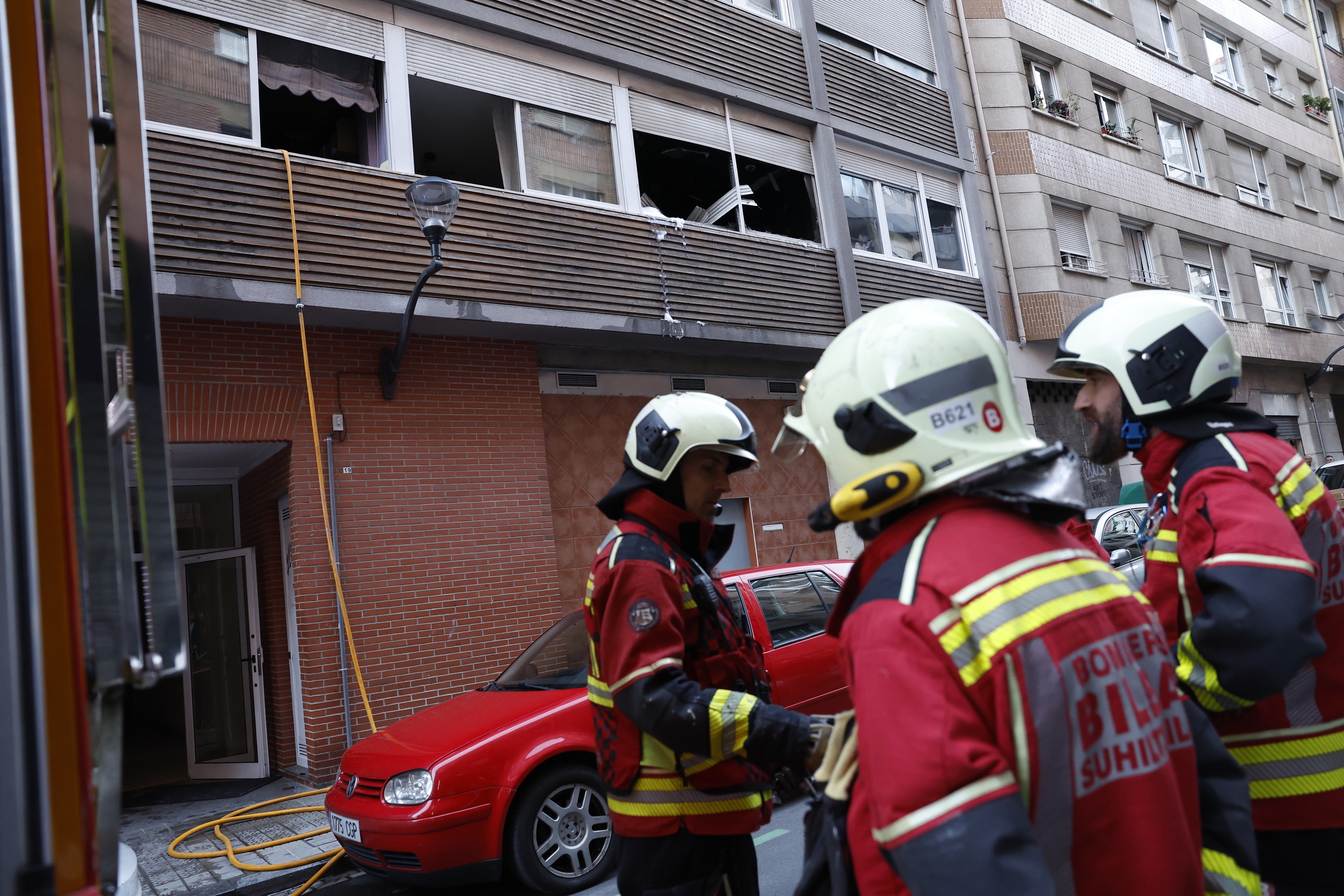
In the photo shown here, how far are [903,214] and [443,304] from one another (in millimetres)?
7895

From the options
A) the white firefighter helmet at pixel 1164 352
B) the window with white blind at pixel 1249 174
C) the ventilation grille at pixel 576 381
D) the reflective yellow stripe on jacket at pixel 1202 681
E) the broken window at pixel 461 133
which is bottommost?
the reflective yellow stripe on jacket at pixel 1202 681

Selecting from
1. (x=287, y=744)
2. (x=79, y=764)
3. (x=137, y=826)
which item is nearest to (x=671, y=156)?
(x=287, y=744)

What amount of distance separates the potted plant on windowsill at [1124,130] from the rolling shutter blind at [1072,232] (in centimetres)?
215

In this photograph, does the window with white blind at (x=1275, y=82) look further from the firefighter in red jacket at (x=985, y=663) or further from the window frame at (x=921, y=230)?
the firefighter in red jacket at (x=985, y=663)

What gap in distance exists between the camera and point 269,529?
29.3 ft

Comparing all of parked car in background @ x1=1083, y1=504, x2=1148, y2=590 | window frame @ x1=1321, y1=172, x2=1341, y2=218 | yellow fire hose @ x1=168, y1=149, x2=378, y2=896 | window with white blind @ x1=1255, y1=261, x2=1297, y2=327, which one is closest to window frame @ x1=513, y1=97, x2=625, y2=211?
yellow fire hose @ x1=168, y1=149, x2=378, y2=896

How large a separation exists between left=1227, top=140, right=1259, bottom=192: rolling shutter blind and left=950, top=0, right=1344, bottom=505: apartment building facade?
5 centimetres

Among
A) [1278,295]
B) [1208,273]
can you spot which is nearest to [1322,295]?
[1278,295]

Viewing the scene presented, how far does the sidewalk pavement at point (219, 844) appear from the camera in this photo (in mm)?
5492

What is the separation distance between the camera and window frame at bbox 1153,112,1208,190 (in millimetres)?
19219

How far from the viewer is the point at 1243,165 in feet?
69.7

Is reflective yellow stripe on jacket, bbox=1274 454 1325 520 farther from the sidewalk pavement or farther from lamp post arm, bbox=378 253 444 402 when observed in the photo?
lamp post arm, bbox=378 253 444 402

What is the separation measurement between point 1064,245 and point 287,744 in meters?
14.8

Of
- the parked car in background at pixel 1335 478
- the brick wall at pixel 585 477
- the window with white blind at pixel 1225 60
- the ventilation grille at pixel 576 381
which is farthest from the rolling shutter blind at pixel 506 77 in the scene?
the window with white blind at pixel 1225 60
